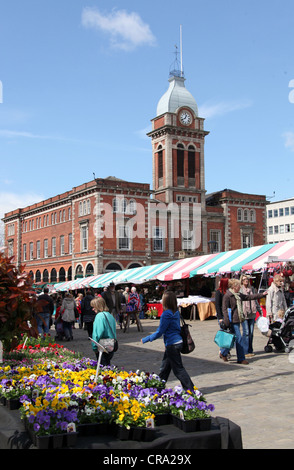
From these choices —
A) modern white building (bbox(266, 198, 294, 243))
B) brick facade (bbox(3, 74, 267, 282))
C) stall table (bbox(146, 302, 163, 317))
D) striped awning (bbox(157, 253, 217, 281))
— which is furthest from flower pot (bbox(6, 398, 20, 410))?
modern white building (bbox(266, 198, 294, 243))

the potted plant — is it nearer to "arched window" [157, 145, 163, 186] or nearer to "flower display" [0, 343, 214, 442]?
"flower display" [0, 343, 214, 442]

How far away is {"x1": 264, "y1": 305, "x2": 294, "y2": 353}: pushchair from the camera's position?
1118 centimetres

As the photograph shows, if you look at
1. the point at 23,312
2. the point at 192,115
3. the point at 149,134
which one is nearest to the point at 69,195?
the point at 149,134

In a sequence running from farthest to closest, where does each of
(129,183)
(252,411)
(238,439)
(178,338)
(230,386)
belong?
(129,183), (230,386), (178,338), (252,411), (238,439)

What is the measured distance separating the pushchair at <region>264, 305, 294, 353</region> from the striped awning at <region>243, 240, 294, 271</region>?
6.36 metres

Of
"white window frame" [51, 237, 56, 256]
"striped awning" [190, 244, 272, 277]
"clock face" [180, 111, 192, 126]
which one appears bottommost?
"striped awning" [190, 244, 272, 277]

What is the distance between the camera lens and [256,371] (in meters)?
9.57

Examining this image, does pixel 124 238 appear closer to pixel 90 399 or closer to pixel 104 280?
pixel 104 280

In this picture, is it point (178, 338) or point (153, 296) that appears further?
point (153, 296)

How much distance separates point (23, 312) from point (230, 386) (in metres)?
4.28

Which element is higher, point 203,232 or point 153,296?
point 203,232

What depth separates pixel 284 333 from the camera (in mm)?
11438
